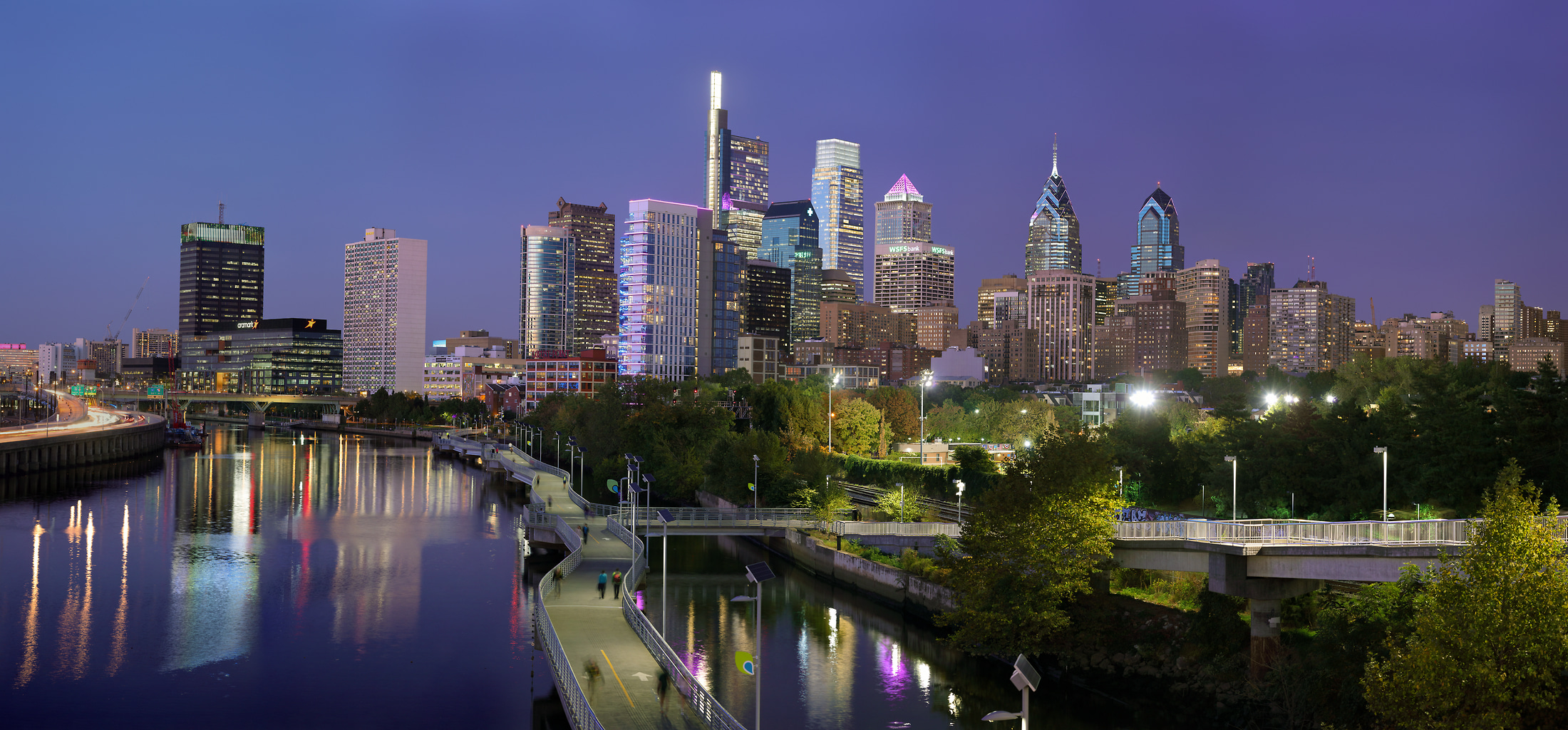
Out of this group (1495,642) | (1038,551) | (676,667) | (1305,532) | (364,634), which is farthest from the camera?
(364,634)

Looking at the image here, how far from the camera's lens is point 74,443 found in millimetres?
133375

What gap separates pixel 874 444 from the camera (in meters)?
108

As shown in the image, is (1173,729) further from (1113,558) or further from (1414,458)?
(1414,458)

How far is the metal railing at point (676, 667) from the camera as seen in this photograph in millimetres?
29547

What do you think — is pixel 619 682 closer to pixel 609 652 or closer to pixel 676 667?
pixel 676 667

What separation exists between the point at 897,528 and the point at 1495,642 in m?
37.7

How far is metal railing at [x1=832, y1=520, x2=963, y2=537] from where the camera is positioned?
59656 mm

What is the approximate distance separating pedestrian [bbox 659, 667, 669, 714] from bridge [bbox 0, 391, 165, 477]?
4312 inches

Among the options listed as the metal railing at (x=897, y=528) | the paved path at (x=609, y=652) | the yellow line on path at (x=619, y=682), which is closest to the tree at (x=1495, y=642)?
the paved path at (x=609, y=652)

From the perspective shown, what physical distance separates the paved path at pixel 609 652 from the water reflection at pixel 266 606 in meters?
2.73

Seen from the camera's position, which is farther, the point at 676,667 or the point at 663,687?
the point at 676,667

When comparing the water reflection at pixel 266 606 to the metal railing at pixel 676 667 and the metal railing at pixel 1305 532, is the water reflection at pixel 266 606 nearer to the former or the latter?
the metal railing at pixel 676 667

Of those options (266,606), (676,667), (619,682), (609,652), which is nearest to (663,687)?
(676,667)

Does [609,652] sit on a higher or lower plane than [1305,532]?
lower
